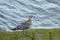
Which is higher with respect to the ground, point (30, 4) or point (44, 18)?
point (30, 4)

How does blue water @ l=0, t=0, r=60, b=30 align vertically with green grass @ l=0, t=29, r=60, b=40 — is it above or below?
above

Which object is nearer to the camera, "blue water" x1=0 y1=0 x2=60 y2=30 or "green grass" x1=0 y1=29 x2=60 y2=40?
"green grass" x1=0 y1=29 x2=60 y2=40

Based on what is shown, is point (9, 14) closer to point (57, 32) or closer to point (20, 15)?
point (20, 15)

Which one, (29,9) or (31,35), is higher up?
(29,9)

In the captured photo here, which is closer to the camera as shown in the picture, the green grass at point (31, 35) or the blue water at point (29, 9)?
the green grass at point (31, 35)

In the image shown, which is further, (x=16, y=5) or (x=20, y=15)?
(x=16, y=5)

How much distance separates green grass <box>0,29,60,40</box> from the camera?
1.69 meters

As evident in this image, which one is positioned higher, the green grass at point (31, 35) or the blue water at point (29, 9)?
the blue water at point (29, 9)

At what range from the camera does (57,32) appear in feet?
5.91

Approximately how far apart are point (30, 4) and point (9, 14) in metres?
1.18

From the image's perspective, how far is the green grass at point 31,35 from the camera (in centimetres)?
169

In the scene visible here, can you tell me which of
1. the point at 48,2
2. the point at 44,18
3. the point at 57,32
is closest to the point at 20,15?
the point at 44,18

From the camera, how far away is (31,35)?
5.73ft

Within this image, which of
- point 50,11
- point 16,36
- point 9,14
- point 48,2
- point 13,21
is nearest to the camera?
point 16,36
